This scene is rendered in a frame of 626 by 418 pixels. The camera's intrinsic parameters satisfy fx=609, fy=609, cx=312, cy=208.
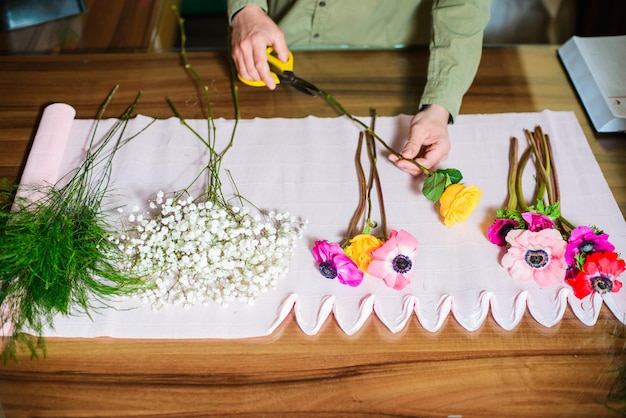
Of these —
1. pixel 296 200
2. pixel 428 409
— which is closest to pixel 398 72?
pixel 296 200

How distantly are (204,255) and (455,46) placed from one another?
76 cm

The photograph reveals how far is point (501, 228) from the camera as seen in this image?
117 centimetres

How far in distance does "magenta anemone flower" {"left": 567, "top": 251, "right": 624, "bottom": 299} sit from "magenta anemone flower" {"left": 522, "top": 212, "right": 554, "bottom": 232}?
9 centimetres

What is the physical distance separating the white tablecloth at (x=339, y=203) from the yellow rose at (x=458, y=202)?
0.05 metres

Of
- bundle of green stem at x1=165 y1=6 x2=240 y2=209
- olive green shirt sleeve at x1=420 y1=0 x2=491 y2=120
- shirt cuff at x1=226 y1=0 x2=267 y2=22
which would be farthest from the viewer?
shirt cuff at x1=226 y1=0 x2=267 y2=22

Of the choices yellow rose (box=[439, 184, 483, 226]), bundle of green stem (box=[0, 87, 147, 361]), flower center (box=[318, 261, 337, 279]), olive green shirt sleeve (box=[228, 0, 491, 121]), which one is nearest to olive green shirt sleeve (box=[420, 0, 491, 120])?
olive green shirt sleeve (box=[228, 0, 491, 121])

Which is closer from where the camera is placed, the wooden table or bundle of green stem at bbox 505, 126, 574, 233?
the wooden table

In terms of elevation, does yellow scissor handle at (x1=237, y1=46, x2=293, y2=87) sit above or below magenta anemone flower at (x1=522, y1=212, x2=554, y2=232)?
above

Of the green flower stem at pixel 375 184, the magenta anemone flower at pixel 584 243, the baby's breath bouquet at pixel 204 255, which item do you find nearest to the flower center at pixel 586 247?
the magenta anemone flower at pixel 584 243

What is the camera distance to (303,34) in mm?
1665

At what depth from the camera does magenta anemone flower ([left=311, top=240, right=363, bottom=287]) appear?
1109 millimetres

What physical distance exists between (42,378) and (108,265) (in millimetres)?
225

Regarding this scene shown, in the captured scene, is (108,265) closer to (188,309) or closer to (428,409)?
(188,309)

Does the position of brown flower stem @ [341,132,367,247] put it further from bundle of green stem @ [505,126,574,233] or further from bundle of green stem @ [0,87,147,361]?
bundle of green stem @ [0,87,147,361]
